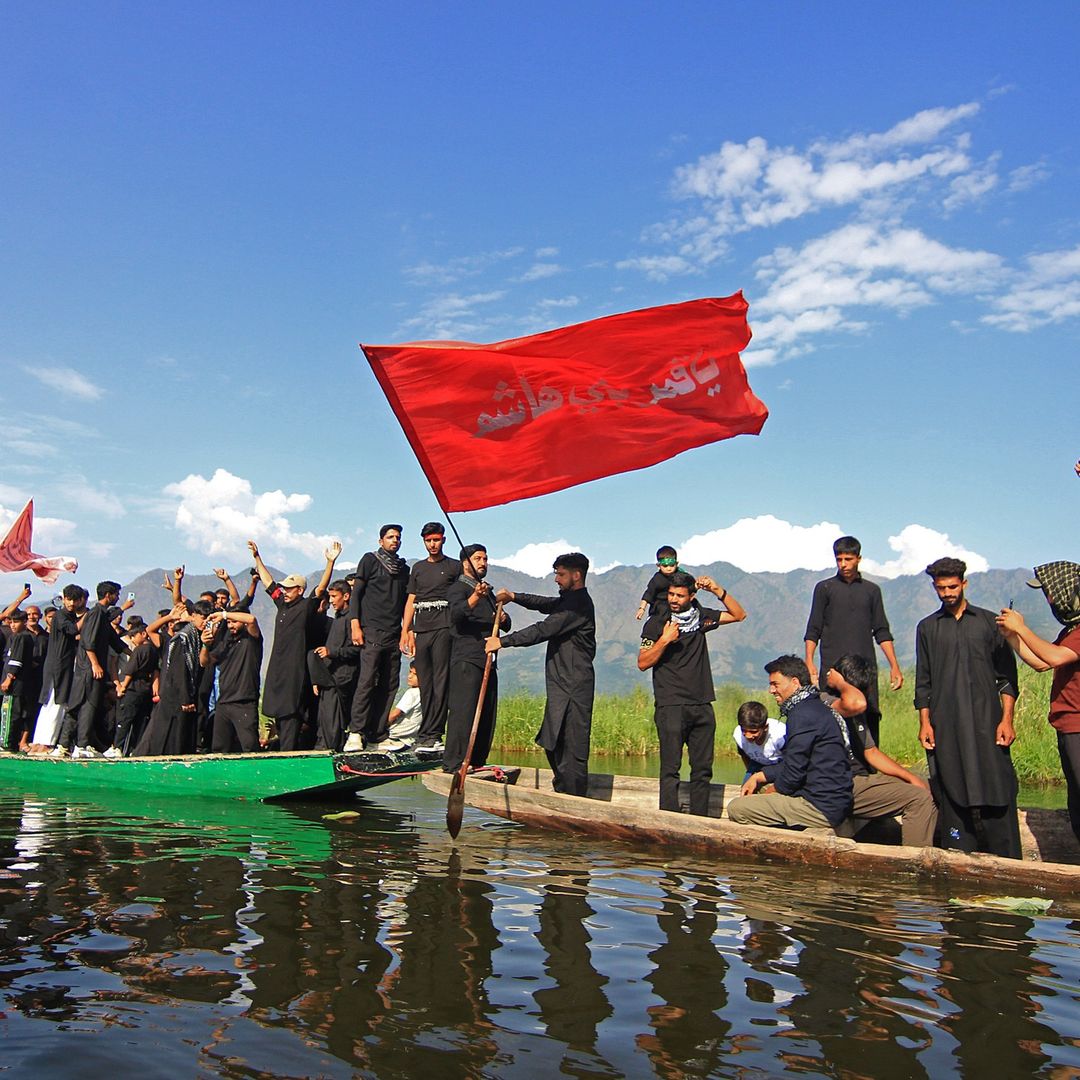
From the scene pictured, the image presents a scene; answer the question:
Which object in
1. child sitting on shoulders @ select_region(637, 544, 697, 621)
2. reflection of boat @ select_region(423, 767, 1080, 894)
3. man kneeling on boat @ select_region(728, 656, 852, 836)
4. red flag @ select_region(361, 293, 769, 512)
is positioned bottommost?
reflection of boat @ select_region(423, 767, 1080, 894)

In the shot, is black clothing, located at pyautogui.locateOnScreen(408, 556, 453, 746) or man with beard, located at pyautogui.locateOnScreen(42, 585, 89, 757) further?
man with beard, located at pyautogui.locateOnScreen(42, 585, 89, 757)

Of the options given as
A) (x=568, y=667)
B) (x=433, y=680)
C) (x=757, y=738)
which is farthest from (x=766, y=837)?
(x=433, y=680)

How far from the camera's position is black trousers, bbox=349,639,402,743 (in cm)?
984

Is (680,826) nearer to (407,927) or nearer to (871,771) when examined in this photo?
(871,771)

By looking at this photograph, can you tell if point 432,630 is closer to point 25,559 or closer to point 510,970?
point 510,970

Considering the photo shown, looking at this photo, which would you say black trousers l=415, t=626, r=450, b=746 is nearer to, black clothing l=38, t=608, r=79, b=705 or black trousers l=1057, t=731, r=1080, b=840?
black trousers l=1057, t=731, r=1080, b=840

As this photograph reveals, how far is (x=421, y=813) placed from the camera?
1012 centimetres

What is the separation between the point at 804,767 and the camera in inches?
274

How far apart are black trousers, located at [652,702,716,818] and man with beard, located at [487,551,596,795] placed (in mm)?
658

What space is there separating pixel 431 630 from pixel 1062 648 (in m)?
5.37

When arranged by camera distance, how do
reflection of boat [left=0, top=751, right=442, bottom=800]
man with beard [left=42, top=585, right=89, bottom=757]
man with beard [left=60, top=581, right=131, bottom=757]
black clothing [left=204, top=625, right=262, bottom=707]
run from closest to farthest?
reflection of boat [left=0, top=751, right=442, bottom=800] → black clothing [left=204, top=625, right=262, bottom=707] → man with beard [left=60, top=581, right=131, bottom=757] → man with beard [left=42, top=585, right=89, bottom=757]

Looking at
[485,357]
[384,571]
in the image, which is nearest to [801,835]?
[485,357]

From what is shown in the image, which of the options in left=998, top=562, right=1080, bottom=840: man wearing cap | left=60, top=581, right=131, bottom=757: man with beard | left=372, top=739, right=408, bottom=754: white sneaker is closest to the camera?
left=998, top=562, right=1080, bottom=840: man wearing cap

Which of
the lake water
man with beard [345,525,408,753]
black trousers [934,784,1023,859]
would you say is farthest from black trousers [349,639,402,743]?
black trousers [934,784,1023,859]
